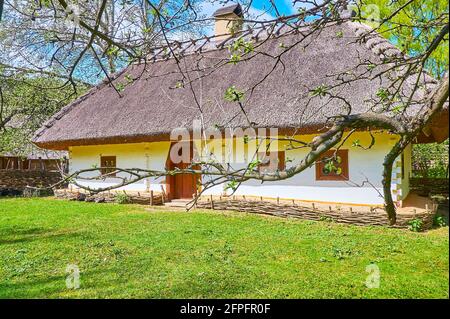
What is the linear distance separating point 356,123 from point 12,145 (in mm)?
15527

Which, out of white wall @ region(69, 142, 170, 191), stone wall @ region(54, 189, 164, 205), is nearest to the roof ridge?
white wall @ region(69, 142, 170, 191)

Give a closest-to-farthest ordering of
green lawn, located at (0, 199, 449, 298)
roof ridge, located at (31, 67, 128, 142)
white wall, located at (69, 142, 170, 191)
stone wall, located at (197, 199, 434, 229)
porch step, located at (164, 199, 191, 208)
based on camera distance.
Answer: green lawn, located at (0, 199, 449, 298)
stone wall, located at (197, 199, 434, 229)
porch step, located at (164, 199, 191, 208)
white wall, located at (69, 142, 170, 191)
roof ridge, located at (31, 67, 128, 142)

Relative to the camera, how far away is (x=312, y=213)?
799 cm

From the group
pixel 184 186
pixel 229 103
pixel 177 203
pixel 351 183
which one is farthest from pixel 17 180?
pixel 351 183

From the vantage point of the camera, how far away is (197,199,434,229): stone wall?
6803mm

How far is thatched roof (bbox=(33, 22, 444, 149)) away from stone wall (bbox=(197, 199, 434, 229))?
172 cm

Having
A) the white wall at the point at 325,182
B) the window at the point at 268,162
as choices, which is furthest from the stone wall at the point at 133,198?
the window at the point at 268,162

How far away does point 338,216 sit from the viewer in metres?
7.60

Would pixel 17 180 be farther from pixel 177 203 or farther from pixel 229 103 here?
pixel 229 103

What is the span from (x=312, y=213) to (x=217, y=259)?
12.3ft

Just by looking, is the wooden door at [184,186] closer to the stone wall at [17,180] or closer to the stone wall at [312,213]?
the stone wall at [312,213]

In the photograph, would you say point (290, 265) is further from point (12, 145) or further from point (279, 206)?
point (12, 145)

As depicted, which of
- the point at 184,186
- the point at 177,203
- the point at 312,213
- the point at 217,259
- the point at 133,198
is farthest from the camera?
the point at 184,186

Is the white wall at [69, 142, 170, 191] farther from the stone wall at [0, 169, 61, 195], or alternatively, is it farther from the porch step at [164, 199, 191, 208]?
the stone wall at [0, 169, 61, 195]
